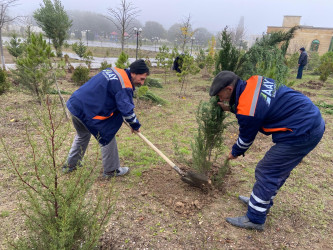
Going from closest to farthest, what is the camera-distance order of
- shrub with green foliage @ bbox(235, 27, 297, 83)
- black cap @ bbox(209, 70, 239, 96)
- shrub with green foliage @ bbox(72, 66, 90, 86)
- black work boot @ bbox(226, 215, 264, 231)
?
black cap @ bbox(209, 70, 239, 96), black work boot @ bbox(226, 215, 264, 231), shrub with green foliage @ bbox(235, 27, 297, 83), shrub with green foliage @ bbox(72, 66, 90, 86)

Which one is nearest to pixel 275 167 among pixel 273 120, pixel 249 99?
pixel 273 120

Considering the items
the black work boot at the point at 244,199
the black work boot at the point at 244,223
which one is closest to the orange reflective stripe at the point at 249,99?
the black work boot at the point at 244,223

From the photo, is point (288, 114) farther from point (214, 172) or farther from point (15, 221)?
point (15, 221)

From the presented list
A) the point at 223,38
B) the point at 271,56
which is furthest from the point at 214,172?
the point at 271,56

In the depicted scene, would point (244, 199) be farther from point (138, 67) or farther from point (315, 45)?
point (315, 45)

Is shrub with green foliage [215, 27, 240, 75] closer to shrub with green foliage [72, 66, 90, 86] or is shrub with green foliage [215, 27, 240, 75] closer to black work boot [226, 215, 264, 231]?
black work boot [226, 215, 264, 231]

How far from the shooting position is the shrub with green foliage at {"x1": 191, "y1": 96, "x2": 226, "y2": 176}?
3.03 metres

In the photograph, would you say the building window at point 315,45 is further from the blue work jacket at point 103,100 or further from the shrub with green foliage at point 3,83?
the blue work jacket at point 103,100

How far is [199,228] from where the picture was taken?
2715 millimetres

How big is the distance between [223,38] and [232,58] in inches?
11.2

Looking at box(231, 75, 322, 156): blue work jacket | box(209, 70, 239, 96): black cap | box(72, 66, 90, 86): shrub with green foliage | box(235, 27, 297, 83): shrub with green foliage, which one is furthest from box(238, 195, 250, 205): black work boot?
box(72, 66, 90, 86): shrub with green foliage

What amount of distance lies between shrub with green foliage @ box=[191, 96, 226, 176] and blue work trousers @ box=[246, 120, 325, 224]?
2.51 feet

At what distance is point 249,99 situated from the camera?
2.31 m

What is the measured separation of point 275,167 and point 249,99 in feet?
2.64
